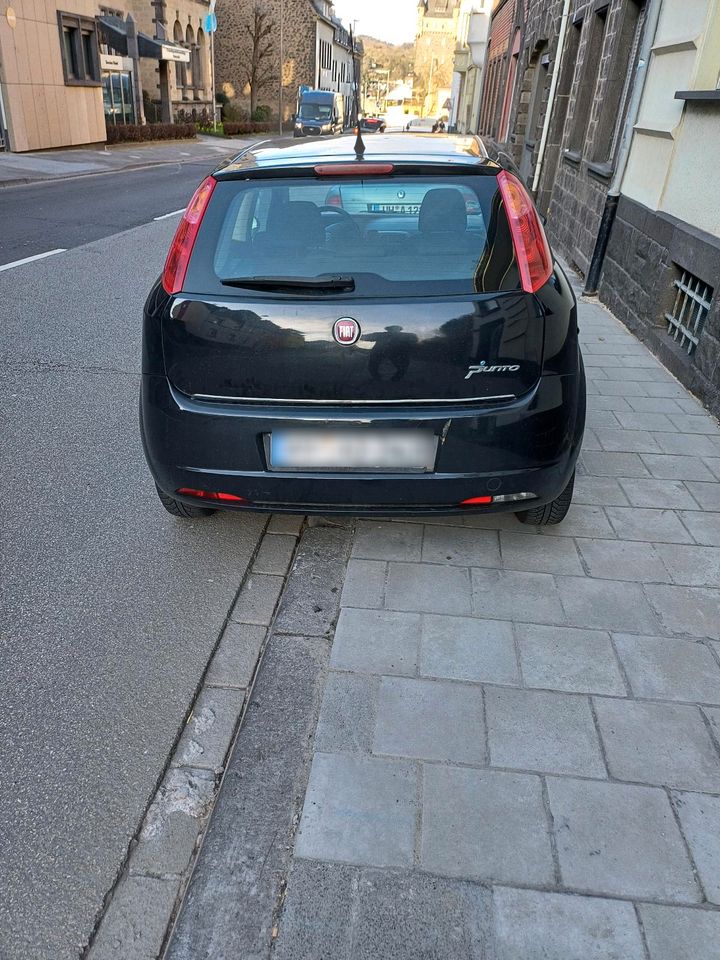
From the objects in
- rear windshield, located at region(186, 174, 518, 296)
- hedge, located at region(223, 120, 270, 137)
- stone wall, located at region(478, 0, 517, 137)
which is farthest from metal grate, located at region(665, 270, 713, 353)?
hedge, located at region(223, 120, 270, 137)

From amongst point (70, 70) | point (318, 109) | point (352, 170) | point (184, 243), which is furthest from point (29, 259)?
point (318, 109)

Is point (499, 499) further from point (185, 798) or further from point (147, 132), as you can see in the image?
point (147, 132)

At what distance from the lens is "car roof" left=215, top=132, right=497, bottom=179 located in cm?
307

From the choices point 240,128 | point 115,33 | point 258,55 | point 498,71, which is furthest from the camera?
point 258,55

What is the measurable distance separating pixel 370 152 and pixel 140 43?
37661 millimetres

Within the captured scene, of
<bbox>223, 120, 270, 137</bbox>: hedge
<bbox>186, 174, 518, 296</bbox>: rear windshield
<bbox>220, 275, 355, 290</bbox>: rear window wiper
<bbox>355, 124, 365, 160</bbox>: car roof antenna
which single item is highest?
<bbox>355, 124, 365, 160</bbox>: car roof antenna

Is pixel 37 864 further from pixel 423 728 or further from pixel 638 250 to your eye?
pixel 638 250

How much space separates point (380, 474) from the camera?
9.78 feet

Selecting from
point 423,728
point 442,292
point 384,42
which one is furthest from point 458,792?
point 384,42

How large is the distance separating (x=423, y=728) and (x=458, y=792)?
0.27m

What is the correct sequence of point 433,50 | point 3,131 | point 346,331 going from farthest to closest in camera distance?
point 433,50 → point 3,131 → point 346,331

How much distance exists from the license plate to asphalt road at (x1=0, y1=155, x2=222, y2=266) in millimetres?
7641

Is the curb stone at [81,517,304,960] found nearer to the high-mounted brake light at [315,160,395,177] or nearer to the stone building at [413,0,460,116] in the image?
the high-mounted brake light at [315,160,395,177]

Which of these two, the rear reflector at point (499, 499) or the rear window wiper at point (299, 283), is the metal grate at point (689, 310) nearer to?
the rear reflector at point (499, 499)
